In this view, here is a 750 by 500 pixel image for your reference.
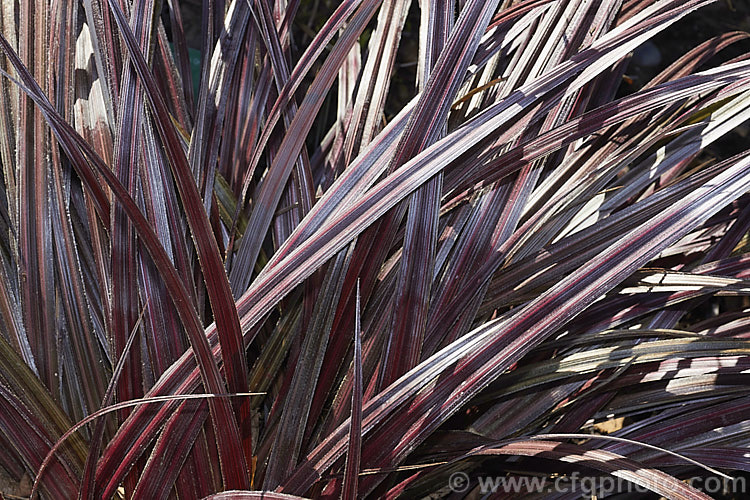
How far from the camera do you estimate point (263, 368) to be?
31.8 inches

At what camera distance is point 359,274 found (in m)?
0.74

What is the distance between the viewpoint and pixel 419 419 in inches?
26.3

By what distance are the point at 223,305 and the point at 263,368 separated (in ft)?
0.75

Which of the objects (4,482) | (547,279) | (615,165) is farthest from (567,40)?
(4,482)

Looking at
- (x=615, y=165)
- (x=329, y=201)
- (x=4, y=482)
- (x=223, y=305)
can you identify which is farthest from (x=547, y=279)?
(x=4, y=482)

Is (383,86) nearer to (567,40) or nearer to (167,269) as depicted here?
(567,40)

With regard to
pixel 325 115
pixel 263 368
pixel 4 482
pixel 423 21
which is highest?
pixel 325 115

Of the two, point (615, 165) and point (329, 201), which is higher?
point (615, 165)

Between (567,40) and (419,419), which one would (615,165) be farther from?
(419,419)

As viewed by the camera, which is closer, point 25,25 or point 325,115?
point 25,25

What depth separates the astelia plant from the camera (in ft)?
2.07

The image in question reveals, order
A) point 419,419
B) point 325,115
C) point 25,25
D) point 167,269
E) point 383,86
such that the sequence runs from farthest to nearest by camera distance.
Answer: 1. point 325,115
2. point 383,86
3. point 25,25
4. point 419,419
5. point 167,269

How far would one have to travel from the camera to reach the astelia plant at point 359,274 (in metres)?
0.63

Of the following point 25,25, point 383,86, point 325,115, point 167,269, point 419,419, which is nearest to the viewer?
point 167,269
